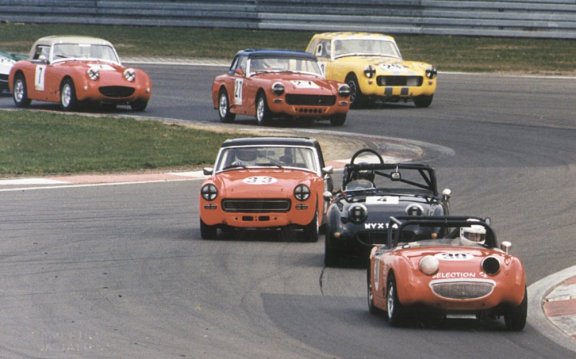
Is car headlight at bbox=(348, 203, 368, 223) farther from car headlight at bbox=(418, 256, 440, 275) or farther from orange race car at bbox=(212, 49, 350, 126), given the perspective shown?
orange race car at bbox=(212, 49, 350, 126)

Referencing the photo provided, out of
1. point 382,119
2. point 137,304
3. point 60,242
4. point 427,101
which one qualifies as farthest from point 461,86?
point 137,304

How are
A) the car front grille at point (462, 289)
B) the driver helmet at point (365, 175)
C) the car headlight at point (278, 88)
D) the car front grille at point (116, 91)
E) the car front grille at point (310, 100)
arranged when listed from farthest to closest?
the car front grille at point (116, 91) → the car front grille at point (310, 100) → the car headlight at point (278, 88) → the driver helmet at point (365, 175) → the car front grille at point (462, 289)

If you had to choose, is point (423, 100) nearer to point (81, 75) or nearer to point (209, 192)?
point (81, 75)

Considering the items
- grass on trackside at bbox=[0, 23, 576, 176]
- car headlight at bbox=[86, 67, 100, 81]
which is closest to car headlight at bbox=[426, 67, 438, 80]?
grass on trackside at bbox=[0, 23, 576, 176]

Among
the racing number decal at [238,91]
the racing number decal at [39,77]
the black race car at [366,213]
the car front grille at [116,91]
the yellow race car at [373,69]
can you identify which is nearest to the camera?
the black race car at [366,213]

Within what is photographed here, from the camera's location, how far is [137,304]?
1085 cm

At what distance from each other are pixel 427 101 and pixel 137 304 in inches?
804

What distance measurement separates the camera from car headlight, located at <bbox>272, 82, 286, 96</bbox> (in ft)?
86.5

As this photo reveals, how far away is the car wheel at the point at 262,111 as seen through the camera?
2677cm

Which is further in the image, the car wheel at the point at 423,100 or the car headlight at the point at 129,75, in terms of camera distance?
the car wheel at the point at 423,100

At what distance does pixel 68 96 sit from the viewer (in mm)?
29344

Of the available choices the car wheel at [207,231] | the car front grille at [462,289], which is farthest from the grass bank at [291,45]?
the car front grille at [462,289]

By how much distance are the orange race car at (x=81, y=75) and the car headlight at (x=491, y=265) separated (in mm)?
19612

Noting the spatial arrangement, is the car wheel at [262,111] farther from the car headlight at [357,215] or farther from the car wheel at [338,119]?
the car headlight at [357,215]
